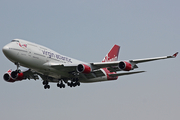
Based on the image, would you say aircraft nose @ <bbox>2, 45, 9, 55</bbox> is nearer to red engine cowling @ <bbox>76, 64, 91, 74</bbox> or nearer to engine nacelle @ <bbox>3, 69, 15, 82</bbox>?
red engine cowling @ <bbox>76, 64, 91, 74</bbox>

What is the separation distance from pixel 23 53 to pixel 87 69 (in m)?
9.04

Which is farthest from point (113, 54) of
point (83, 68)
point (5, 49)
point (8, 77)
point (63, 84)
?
point (5, 49)

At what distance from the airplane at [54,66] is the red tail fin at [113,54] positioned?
15.8 ft

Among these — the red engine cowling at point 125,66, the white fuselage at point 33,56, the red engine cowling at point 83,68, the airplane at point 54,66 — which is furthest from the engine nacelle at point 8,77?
the red engine cowling at point 125,66

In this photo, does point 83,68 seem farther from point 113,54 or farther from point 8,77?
point 8,77

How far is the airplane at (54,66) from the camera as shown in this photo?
38438 millimetres

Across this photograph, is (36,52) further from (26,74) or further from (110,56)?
(110,56)

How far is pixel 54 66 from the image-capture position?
135 feet

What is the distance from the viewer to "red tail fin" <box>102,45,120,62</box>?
5327cm

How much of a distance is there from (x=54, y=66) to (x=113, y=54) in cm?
Result: 1639

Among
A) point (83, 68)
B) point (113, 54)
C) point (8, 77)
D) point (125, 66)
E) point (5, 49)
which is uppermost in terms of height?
point (113, 54)

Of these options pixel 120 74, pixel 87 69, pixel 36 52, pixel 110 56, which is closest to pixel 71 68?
pixel 87 69

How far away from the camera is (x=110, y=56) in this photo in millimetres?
53750

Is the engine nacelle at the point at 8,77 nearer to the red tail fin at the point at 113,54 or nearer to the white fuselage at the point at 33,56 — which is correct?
the white fuselage at the point at 33,56
